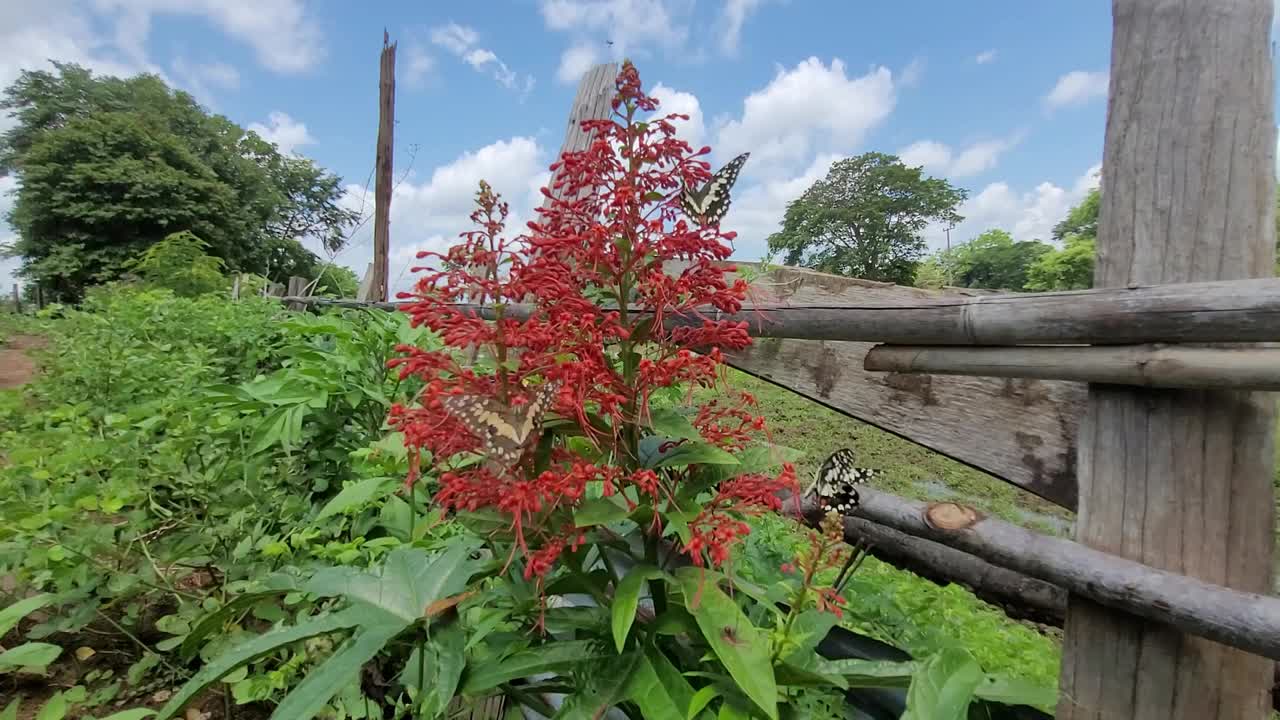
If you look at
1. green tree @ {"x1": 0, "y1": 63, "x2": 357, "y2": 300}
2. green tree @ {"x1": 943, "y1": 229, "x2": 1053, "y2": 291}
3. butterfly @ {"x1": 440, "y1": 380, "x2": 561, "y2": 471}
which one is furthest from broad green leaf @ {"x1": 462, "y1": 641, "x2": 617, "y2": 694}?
green tree @ {"x1": 0, "y1": 63, "x2": 357, "y2": 300}

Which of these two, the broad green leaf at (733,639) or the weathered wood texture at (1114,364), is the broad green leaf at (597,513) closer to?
the broad green leaf at (733,639)

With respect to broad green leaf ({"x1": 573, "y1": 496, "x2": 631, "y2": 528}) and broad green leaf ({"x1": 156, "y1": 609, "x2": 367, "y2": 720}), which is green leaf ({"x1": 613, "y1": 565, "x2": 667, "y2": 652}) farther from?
A: broad green leaf ({"x1": 156, "y1": 609, "x2": 367, "y2": 720})

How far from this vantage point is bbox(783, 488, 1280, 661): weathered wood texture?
85 cm

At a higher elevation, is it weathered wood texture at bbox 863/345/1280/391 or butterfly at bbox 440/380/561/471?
weathered wood texture at bbox 863/345/1280/391

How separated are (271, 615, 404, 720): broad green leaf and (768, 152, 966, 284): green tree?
31.0 feet

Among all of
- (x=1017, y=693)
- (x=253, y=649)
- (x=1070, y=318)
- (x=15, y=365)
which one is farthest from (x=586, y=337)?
(x=15, y=365)

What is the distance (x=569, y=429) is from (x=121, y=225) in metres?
26.5

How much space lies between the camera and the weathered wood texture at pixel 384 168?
6688mm

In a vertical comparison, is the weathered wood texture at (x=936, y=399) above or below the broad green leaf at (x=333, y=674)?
above

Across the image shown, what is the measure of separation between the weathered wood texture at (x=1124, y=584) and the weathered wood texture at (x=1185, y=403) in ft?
0.10

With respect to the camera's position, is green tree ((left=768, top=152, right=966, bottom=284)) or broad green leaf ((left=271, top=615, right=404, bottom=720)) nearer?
broad green leaf ((left=271, top=615, right=404, bottom=720))

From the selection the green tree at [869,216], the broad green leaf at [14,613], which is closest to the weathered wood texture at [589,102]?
the broad green leaf at [14,613]

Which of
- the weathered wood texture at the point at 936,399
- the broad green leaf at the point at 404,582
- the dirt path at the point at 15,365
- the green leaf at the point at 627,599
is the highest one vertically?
the weathered wood texture at the point at 936,399

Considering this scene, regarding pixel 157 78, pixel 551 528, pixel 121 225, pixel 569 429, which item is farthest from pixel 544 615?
pixel 157 78
